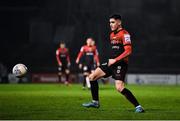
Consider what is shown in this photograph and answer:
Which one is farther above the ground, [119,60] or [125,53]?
[125,53]

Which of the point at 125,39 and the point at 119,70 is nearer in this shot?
the point at 125,39

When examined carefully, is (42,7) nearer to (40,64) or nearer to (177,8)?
(40,64)

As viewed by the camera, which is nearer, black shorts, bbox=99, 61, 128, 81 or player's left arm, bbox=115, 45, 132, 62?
player's left arm, bbox=115, 45, 132, 62

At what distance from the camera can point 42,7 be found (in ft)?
119

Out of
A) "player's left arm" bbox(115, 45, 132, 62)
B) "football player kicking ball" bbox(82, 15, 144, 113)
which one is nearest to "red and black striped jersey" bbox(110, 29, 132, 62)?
"football player kicking ball" bbox(82, 15, 144, 113)

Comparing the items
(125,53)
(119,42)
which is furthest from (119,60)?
(119,42)

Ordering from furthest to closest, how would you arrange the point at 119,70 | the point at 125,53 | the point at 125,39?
the point at 119,70, the point at 125,39, the point at 125,53

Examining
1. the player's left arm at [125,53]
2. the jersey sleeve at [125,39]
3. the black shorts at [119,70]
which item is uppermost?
the jersey sleeve at [125,39]

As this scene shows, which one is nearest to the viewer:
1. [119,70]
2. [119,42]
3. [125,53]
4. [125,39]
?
[125,53]

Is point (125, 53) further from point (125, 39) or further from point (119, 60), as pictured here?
point (125, 39)

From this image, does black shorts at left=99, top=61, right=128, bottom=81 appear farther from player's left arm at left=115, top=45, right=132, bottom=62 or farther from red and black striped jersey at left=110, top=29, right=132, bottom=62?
player's left arm at left=115, top=45, right=132, bottom=62

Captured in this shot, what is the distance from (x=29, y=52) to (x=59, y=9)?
3.99 meters

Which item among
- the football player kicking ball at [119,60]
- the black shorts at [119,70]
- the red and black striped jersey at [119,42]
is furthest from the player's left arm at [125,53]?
the black shorts at [119,70]

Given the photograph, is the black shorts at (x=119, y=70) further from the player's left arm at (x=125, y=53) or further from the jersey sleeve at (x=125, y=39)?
the jersey sleeve at (x=125, y=39)
